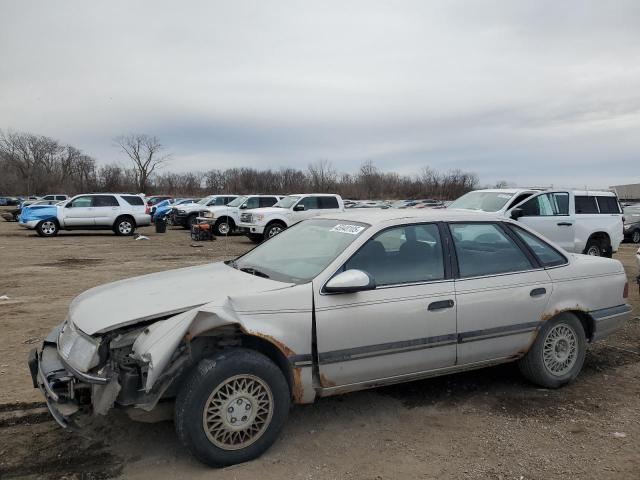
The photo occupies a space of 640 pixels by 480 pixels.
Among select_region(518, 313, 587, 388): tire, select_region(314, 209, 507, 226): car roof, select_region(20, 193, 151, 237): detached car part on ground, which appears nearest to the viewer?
select_region(314, 209, 507, 226): car roof

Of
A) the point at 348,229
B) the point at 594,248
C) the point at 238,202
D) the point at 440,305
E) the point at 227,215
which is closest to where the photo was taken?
the point at 440,305

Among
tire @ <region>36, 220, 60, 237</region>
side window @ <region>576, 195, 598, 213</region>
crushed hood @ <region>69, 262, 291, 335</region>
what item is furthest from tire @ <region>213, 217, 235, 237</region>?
crushed hood @ <region>69, 262, 291, 335</region>

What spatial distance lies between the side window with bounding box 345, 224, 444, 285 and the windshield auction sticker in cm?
18

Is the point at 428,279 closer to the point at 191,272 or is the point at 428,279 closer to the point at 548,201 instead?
the point at 191,272

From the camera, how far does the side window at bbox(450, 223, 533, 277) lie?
4.18m

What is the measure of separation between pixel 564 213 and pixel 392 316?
10182mm

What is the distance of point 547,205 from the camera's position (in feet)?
→ 39.7

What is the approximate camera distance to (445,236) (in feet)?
13.8

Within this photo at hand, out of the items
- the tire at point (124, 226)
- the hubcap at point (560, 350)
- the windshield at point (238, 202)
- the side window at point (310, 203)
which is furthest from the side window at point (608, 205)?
the tire at point (124, 226)

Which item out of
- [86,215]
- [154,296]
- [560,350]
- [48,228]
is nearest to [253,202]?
[86,215]

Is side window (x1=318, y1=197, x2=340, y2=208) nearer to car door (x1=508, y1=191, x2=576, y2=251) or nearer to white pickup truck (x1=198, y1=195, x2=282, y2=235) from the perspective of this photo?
white pickup truck (x1=198, y1=195, x2=282, y2=235)

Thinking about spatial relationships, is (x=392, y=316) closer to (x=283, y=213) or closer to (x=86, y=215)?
(x=283, y=213)

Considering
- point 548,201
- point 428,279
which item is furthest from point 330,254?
point 548,201

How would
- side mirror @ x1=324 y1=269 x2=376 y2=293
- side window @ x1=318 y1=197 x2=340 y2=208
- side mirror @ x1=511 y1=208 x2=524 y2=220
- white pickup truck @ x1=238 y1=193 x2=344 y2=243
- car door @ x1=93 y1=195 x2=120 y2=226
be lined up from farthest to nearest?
car door @ x1=93 y1=195 x2=120 y2=226 → side window @ x1=318 y1=197 x2=340 y2=208 → white pickup truck @ x1=238 y1=193 x2=344 y2=243 → side mirror @ x1=511 y1=208 x2=524 y2=220 → side mirror @ x1=324 y1=269 x2=376 y2=293
